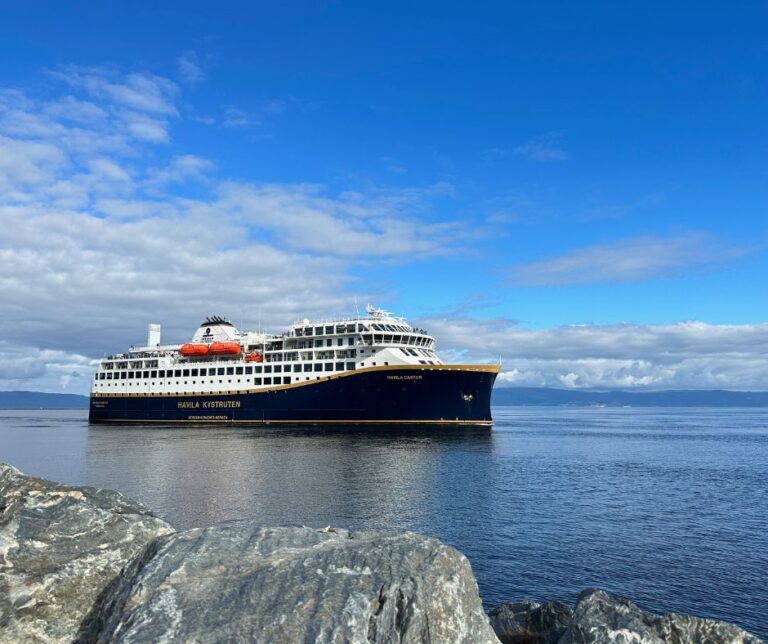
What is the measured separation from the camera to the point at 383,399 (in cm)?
7369

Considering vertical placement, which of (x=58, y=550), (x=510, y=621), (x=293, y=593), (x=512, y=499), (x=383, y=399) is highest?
(x=383, y=399)

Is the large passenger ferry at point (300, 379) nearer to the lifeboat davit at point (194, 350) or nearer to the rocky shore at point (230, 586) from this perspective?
the lifeboat davit at point (194, 350)

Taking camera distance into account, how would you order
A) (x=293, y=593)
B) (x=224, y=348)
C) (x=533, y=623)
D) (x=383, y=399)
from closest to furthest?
(x=293, y=593)
(x=533, y=623)
(x=383, y=399)
(x=224, y=348)

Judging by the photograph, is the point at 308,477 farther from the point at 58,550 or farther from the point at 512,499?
the point at 58,550

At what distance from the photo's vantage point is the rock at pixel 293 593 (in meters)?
6.11

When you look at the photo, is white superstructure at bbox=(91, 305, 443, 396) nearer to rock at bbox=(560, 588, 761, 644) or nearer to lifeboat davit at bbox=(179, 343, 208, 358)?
lifeboat davit at bbox=(179, 343, 208, 358)

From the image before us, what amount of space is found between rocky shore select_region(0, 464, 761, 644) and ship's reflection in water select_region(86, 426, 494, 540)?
14350 mm

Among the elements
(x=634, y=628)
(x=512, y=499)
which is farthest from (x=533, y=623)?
(x=512, y=499)

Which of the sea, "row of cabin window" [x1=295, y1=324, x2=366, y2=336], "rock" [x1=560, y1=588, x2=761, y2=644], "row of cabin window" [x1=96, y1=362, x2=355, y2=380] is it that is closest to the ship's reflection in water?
the sea

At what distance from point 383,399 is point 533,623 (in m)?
62.2

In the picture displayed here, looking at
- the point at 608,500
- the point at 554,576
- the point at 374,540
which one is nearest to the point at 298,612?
the point at 374,540

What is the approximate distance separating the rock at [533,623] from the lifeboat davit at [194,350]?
84.1m

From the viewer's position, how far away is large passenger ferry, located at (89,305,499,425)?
73125mm

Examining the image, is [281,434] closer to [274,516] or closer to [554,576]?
[274,516]
